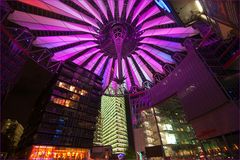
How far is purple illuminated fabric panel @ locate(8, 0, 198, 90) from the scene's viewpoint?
82.0ft

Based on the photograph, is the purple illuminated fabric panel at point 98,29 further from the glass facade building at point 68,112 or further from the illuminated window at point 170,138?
the illuminated window at point 170,138

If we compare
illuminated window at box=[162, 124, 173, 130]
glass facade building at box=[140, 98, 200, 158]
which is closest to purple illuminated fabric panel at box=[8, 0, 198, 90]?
glass facade building at box=[140, 98, 200, 158]

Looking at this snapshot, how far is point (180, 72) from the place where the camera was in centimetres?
3459

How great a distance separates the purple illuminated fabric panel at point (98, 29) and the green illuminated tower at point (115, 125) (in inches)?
2938

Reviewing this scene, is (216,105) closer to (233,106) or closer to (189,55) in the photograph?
(233,106)

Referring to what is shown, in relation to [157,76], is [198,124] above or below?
below

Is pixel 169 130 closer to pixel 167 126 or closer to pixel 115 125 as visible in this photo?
pixel 167 126

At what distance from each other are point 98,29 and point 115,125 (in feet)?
288

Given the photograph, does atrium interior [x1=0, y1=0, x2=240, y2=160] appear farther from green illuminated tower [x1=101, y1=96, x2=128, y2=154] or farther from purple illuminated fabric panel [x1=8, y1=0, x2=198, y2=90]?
green illuminated tower [x1=101, y1=96, x2=128, y2=154]

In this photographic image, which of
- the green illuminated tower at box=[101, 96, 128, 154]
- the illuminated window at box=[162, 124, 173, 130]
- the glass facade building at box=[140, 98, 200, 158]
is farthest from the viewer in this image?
the green illuminated tower at box=[101, 96, 128, 154]

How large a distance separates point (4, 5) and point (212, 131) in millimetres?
39597

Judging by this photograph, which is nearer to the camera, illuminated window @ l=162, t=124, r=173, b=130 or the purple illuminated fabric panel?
the purple illuminated fabric panel

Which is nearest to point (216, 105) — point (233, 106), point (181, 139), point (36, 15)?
point (233, 106)

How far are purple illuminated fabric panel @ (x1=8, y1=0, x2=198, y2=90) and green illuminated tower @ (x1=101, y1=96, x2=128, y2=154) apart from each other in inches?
2938
